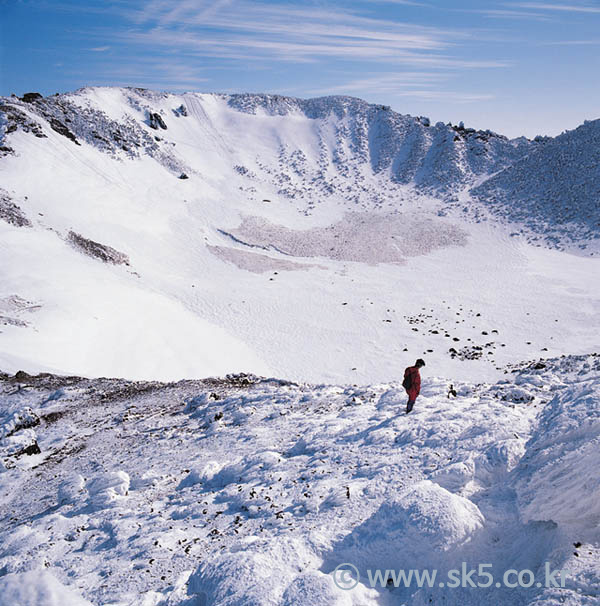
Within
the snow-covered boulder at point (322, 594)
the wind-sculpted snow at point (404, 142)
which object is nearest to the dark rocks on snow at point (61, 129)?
the wind-sculpted snow at point (404, 142)

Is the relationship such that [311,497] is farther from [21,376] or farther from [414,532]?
[21,376]

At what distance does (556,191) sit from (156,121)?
59444 mm

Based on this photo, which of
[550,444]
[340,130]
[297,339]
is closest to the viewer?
[550,444]

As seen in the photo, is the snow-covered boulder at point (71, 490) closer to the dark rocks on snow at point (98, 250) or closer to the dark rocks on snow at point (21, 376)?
the dark rocks on snow at point (21, 376)

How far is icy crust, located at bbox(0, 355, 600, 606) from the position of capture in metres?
4.82

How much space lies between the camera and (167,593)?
5457mm

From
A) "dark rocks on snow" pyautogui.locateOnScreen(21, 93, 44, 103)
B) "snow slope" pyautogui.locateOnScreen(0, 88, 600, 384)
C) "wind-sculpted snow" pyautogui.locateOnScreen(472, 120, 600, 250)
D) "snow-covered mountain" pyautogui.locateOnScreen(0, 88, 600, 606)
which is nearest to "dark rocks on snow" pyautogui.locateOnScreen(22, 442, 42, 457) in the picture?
"snow-covered mountain" pyautogui.locateOnScreen(0, 88, 600, 606)

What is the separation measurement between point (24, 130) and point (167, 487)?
2029 inches

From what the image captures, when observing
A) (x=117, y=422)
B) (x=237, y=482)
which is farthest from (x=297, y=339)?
(x=237, y=482)

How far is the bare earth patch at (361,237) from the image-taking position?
4562cm

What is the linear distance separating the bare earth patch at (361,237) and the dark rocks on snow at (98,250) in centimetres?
1429

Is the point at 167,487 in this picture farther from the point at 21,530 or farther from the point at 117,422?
the point at 117,422

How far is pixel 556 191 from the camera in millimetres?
53844

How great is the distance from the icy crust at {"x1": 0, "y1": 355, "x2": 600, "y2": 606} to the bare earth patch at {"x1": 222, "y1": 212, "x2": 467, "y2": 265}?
3275 centimetres
